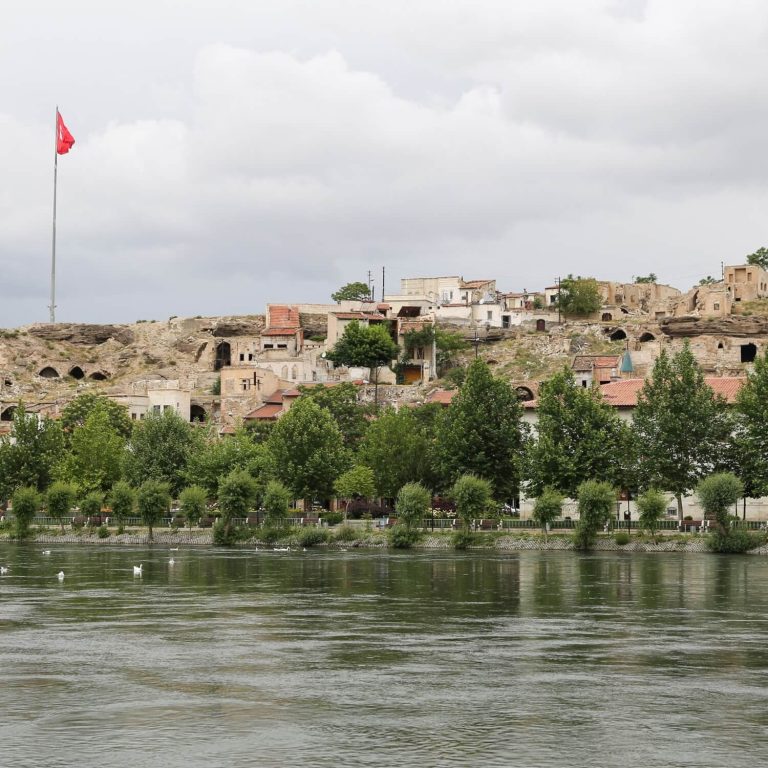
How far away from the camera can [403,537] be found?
87312mm

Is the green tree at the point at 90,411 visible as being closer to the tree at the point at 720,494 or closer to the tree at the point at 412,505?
the tree at the point at 412,505

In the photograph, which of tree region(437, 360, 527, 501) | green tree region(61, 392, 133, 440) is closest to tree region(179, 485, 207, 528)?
tree region(437, 360, 527, 501)

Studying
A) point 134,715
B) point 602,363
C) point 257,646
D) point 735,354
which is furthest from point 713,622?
point 735,354

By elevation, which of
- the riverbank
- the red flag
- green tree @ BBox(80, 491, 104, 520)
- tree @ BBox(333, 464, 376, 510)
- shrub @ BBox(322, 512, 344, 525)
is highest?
the red flag

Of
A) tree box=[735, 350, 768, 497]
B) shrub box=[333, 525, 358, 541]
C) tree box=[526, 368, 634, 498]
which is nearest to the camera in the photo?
tree box=[735, 350, 768, 497]

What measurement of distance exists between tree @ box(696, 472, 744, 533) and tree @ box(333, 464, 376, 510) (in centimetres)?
3015

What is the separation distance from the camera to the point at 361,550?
86.9 meters

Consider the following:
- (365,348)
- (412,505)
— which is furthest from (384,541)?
(365,348)

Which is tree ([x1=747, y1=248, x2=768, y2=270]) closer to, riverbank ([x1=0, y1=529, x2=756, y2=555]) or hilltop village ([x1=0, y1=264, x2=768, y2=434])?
hilltop village ([x1=0, y1=264, x2=768, y2=434])

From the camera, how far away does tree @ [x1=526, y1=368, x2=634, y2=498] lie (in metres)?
88.5

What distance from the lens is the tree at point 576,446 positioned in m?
88.5

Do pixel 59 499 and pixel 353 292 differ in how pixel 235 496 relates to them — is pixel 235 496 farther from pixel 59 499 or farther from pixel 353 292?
pixel 353 292

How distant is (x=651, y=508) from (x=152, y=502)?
37.9 m

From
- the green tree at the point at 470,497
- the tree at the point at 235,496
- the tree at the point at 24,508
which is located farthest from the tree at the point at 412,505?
the tree at the point at 24,508
